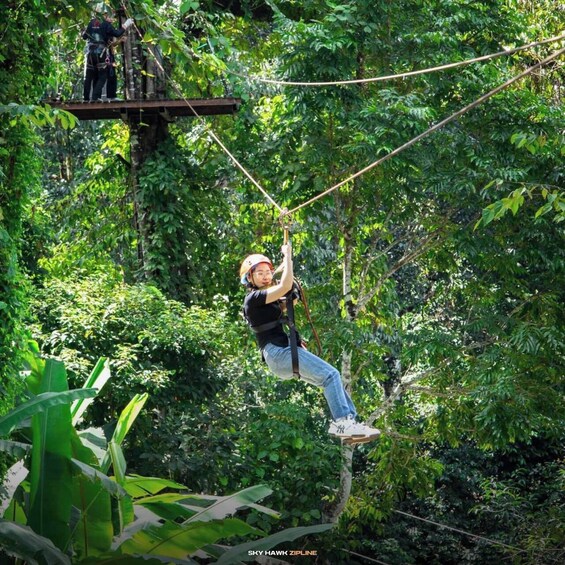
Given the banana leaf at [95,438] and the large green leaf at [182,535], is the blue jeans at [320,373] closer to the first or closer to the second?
the large green leaf at [182,535]

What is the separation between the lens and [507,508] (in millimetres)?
10898

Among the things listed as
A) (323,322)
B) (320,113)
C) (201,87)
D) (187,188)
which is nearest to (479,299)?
(323,322)

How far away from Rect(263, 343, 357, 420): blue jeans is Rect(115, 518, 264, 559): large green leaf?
0.85 meters

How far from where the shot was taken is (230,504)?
6.05 m

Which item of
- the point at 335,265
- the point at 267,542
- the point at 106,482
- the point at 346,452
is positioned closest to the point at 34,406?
the point at 106,482

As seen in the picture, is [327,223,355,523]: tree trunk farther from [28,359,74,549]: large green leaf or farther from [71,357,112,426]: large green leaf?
[28,359,74,549]: large green leaf

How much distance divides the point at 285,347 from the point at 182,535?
123cm

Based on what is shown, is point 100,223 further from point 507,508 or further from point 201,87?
point 507,508

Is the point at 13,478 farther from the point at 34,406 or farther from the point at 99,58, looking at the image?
the point at 99,58

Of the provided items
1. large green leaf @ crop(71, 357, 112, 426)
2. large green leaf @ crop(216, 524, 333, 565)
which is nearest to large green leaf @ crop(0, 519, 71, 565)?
large green leaf @ crop(216, 524, 333, 565)

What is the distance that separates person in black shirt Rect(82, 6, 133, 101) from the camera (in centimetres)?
987

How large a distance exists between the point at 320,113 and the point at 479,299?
2.16 meters

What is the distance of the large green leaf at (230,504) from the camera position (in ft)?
19.7

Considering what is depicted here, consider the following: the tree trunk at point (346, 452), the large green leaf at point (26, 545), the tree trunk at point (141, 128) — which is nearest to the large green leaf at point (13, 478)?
the large green leaf at point (26, 545)
